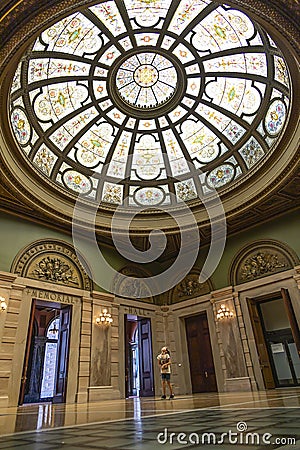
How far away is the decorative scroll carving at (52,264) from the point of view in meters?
11.0

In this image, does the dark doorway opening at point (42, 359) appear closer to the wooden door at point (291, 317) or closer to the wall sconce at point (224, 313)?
the wall sconce at point (224, 313)

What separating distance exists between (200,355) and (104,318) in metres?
4.49

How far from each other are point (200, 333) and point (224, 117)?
9.10m

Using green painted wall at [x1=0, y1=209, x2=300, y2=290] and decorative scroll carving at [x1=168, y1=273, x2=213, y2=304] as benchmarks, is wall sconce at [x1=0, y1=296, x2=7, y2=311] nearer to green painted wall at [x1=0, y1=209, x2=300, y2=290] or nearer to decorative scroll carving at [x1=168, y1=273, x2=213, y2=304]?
green painted wall at [x1=0, y1=209, x2=300, y2=290]

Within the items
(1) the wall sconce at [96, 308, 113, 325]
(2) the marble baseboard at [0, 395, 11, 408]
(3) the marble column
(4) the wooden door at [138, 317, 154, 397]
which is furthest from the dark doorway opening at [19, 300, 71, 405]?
(3) the marble column

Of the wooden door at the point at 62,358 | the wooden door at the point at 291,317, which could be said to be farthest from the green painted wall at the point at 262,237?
the wooden door at the point at 62,358

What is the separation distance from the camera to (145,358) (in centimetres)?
1360

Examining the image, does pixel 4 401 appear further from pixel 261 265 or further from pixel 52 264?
pixel 261 265

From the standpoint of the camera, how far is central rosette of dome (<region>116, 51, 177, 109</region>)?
37.5ft

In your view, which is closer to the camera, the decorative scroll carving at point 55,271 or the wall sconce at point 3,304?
the wall sconce at point 3,304

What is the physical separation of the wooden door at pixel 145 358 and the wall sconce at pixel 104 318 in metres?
2.10

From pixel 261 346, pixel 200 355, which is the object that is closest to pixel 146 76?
pixel 261 346

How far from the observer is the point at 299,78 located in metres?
8.27

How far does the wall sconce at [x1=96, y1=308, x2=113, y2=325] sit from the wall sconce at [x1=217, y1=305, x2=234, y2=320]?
14.3ft
